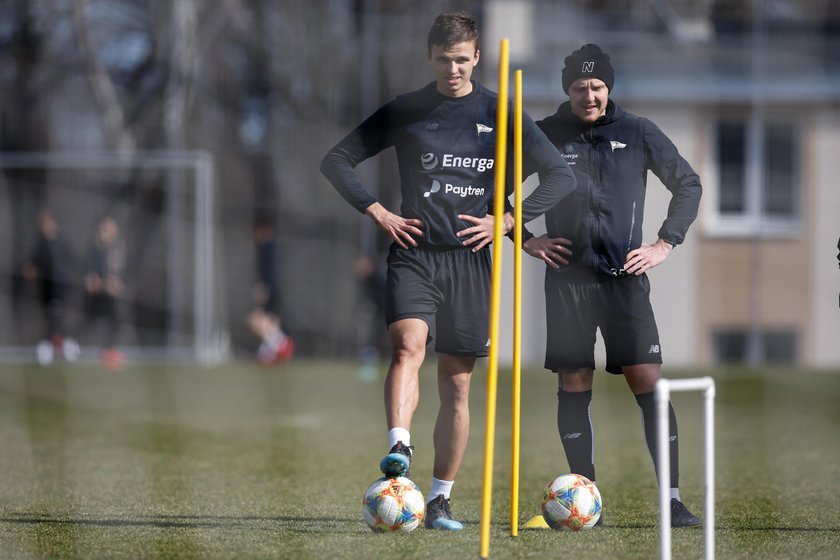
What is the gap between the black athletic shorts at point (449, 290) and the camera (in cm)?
498

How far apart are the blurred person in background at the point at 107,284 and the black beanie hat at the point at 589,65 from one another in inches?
438

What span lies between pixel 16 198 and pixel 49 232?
5.13 feet

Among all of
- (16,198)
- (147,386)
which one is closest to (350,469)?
(147,386)

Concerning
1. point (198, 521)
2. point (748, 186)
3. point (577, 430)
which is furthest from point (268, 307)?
point (577, 430)

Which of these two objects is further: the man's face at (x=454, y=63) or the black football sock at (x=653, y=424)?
the black football sock at (x=653, y=424)

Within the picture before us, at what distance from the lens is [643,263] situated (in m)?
5.09

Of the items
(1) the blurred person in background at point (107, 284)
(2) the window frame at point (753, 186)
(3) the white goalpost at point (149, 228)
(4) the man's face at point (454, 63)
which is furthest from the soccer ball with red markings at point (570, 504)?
(2) the window frame at point (753, 186)

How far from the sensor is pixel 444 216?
495cm

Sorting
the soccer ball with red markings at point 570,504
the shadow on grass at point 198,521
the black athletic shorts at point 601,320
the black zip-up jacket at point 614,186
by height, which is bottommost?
the shadow on grass at point 198,521

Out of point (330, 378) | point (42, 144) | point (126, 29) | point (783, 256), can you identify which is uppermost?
point (126, 29)

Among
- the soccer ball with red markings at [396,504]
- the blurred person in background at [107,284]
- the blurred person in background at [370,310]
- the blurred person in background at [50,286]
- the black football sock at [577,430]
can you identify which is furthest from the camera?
the blurred person in background at [370,310]

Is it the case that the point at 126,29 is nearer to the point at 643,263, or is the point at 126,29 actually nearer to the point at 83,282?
the point at 83,282

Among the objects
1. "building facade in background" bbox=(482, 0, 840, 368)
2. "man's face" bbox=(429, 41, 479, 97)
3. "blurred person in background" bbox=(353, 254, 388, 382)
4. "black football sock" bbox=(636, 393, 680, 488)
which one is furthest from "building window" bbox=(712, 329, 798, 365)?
"man's face" bbox=(429, 41, 479, 97)

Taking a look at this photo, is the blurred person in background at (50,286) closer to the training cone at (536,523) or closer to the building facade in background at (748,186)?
the building facade in background at (748,186)
